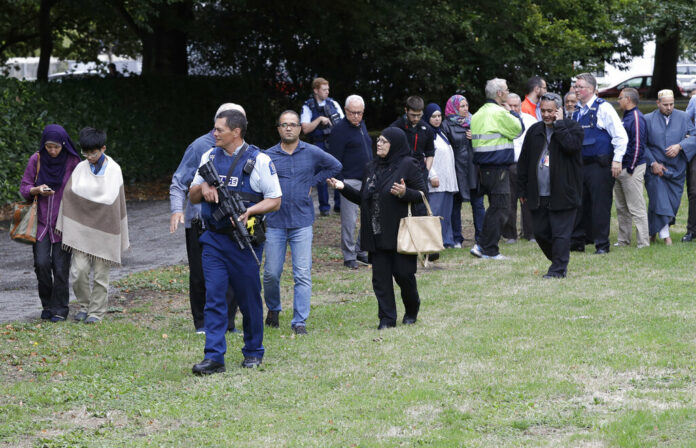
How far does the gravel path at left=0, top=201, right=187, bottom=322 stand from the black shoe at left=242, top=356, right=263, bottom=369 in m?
3.32

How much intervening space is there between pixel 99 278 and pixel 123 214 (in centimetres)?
69

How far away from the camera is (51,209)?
984 centimetres

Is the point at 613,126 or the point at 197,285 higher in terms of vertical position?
the point at 613,126

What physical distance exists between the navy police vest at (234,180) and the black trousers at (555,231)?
455 cm

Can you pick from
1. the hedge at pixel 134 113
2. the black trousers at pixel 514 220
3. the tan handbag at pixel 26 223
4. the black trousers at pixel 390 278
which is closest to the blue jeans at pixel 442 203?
the black trousers at pixel 514 220

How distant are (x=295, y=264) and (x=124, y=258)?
547 cm

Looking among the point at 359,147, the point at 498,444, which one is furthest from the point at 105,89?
the point at 498,444

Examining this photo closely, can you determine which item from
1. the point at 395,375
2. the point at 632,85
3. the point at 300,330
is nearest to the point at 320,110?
the point at 300,330

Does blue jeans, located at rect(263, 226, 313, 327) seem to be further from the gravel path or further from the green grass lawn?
the gravel path

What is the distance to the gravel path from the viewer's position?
10812mm

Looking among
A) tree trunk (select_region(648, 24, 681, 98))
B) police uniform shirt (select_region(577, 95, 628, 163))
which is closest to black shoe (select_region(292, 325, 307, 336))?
police uniform shirt (select_region(577, 95, 628, 163))

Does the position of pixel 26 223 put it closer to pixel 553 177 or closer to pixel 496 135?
pixel 553 177

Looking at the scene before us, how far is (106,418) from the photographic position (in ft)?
21.3

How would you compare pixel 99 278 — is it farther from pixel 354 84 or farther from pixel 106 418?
pixel 354 84
